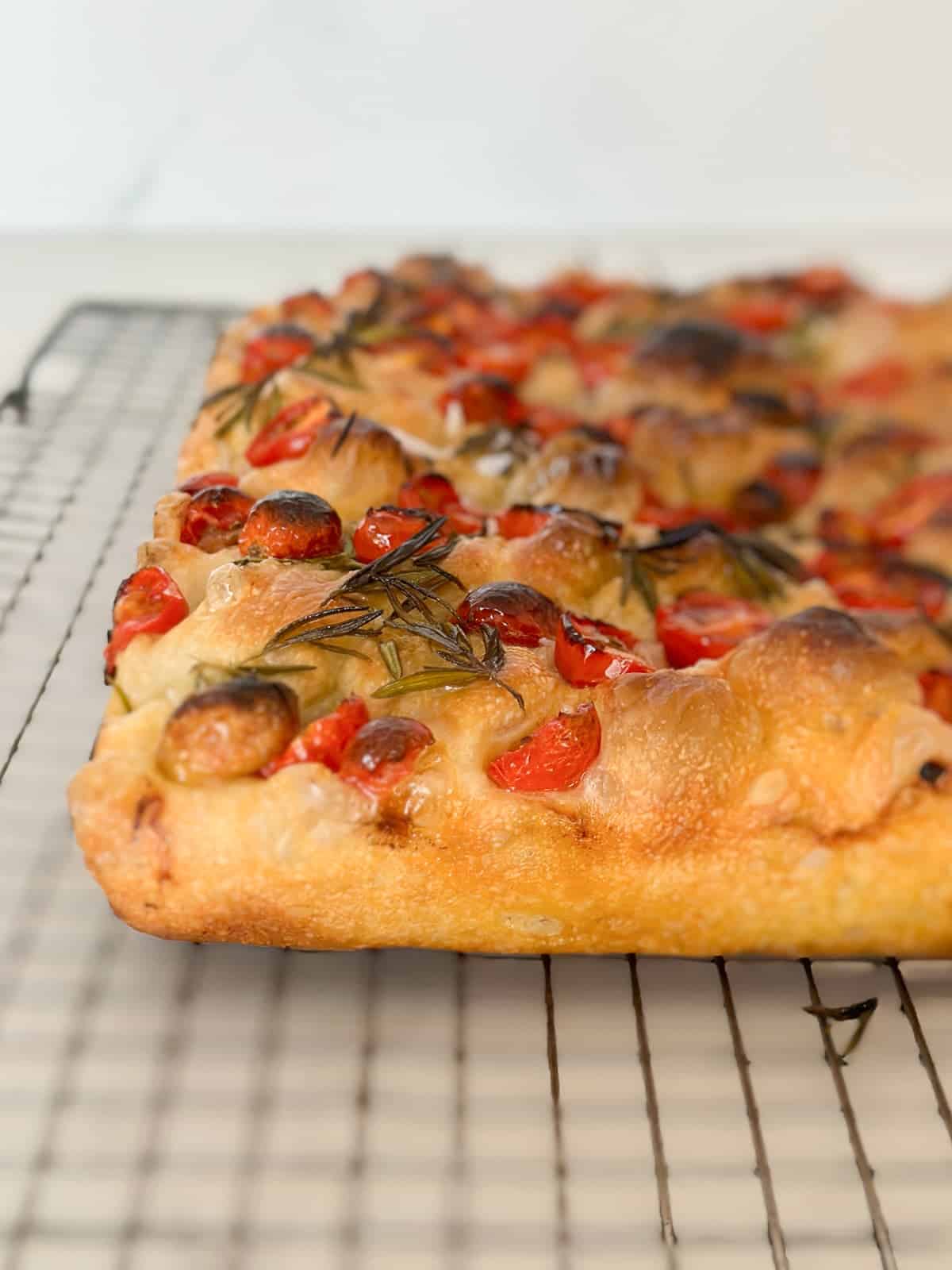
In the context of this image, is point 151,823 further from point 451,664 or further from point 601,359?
point 601,359

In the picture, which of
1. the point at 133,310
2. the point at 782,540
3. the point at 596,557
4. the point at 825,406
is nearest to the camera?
the point at 596,557

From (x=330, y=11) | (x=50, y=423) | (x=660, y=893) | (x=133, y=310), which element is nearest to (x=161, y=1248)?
(x=660, y=893)

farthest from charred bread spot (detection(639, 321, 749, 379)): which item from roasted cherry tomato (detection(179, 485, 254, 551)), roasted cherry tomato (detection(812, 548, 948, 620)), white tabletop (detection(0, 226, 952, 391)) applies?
roasted cherry tomato (detection(179, 485, 254, 551))

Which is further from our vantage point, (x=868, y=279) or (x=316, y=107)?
(x=316, y=107)

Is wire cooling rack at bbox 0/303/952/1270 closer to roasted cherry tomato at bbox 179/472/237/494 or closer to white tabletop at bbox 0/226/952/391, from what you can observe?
roasted cherry tomato at bbox 179/472/237/494

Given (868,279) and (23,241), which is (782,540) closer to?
(868,279)

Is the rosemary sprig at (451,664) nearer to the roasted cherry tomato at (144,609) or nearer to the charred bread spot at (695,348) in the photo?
the roasted cherry tomato at (144,609)

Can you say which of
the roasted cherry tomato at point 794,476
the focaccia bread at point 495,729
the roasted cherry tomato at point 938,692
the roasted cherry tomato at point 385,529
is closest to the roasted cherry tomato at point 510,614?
the focaccia bread at point 495,729
